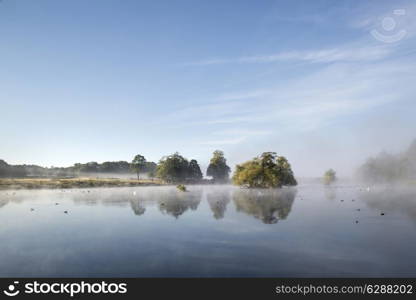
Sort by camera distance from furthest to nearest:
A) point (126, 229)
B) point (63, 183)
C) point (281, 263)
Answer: point (63, 183) < point (126, 229) < point (281, 263)

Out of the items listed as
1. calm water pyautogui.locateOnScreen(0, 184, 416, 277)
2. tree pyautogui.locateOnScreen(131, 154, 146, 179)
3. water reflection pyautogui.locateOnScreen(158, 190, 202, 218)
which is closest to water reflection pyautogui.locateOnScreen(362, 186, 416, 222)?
calm water pyautogui.locateOnScreen(0, 184, 416, 277)

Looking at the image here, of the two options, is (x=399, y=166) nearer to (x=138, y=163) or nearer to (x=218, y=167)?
(x=218, y=167)

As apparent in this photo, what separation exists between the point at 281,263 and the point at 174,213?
29.8 meters

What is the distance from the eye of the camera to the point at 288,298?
1499 cm

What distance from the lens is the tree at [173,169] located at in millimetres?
172375

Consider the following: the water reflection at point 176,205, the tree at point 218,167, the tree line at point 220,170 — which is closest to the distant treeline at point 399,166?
the tree line at point 220,170

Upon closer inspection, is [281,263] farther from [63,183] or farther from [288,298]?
[63,183]

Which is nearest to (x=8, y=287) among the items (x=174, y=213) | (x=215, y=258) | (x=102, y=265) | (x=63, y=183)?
(x=102, y=265)

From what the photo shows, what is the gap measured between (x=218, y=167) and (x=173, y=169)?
33.9 metres

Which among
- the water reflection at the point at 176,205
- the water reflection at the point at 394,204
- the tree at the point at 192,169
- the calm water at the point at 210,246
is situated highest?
the tree at the point at 192,169

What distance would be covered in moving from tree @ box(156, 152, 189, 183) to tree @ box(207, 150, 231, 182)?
17.7m

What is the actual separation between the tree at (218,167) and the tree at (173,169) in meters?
17.7

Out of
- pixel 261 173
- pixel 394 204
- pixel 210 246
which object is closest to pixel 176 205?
pixel 210 246

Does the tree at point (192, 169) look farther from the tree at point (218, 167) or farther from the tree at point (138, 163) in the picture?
the tree at point (138, 163)
